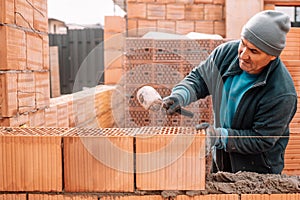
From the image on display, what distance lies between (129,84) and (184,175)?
4.28 metres

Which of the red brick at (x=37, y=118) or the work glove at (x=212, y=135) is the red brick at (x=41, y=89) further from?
the work glove at (x=212, y=135)

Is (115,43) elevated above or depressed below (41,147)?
above

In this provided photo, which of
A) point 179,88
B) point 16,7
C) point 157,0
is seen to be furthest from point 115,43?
point 179,88

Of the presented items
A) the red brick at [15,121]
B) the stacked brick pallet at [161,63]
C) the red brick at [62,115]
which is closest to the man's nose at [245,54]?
the red brick at [15,121]

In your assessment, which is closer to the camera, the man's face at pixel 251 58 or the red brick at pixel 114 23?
the man's face at pixel 251 58

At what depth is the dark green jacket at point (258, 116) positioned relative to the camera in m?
2.08

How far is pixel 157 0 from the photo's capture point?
23.8ft

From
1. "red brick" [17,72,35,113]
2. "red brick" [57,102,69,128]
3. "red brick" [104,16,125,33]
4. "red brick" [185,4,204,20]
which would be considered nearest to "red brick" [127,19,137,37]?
"red brick" [185,4,204,20]

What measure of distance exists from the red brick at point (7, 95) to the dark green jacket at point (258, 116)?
52.7 inches

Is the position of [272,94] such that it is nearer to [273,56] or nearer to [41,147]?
[273,56]

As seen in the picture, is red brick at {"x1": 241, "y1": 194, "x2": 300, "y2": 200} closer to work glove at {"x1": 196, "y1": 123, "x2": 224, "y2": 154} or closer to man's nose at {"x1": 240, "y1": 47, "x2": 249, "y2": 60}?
work glove at {"x1": 196, "y1": 123, "x2": 224, "y2": 154}

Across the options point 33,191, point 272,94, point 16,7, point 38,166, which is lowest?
point 33,191

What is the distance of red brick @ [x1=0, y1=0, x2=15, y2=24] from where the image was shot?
266 centimetres

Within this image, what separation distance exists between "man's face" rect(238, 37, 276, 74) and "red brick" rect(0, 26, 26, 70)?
5.48ft
